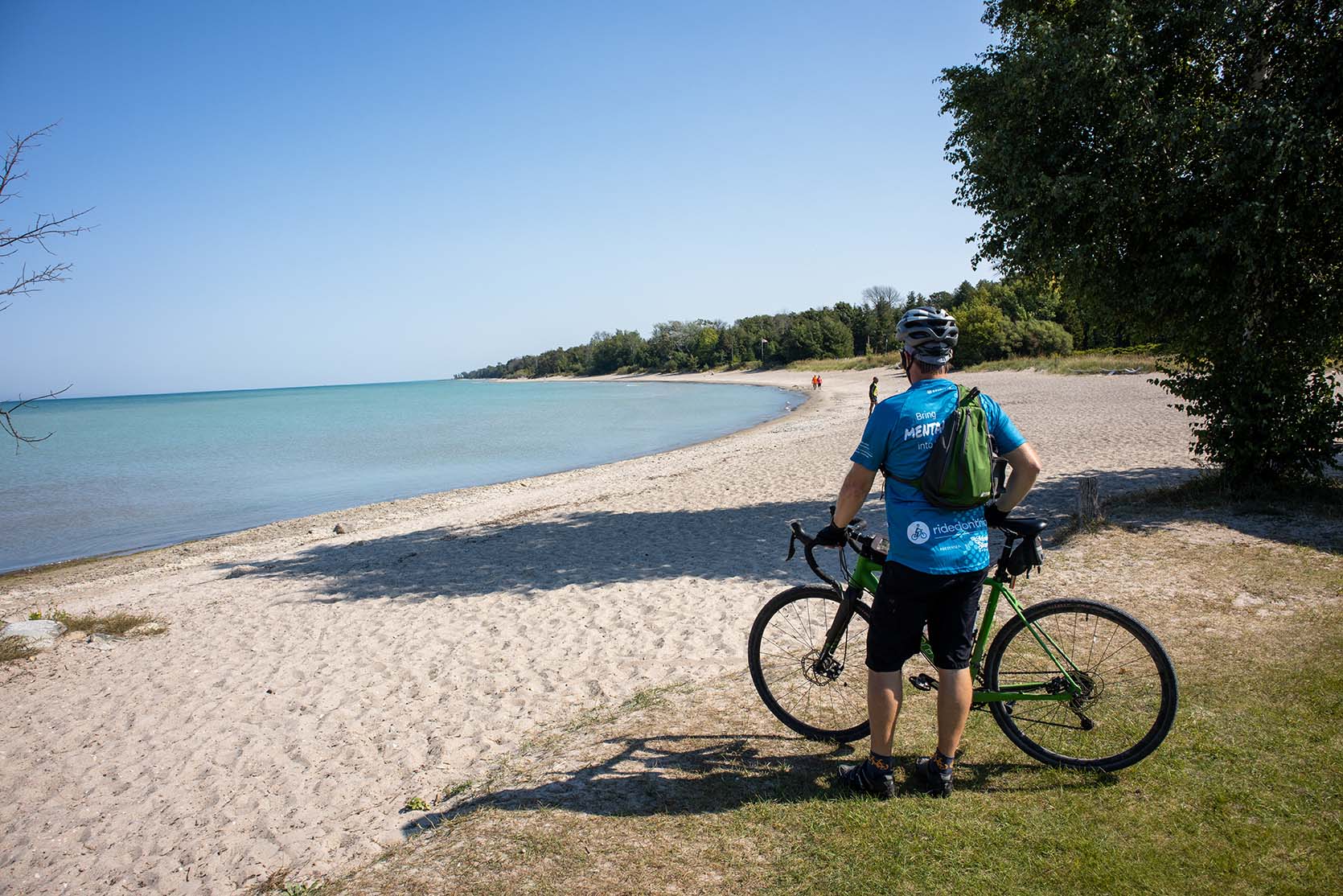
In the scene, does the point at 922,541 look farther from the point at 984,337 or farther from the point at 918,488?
the point at 984,337

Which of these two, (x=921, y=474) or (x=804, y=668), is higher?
(x=921, y=474)

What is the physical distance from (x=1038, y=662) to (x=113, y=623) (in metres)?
10.6

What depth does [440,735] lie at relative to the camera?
5.11 meters

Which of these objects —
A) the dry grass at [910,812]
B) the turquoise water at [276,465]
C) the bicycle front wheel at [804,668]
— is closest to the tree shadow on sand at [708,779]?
the dry grass at [910,812]

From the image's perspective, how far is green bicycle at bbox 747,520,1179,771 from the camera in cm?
343

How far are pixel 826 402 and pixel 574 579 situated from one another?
3997 centimetres

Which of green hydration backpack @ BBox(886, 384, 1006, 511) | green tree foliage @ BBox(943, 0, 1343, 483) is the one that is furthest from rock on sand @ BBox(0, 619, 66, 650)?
green tree foliage @ BBox(943, 0, 1343, 483)

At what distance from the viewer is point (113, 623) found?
9109 millimetres

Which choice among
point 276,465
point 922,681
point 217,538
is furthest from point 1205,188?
point 276,465

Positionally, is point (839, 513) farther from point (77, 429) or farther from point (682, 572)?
point (77, 429)

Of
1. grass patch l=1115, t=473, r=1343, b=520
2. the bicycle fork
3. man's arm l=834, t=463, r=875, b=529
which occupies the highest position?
man's arm l=834, t=463, r=875, b=529

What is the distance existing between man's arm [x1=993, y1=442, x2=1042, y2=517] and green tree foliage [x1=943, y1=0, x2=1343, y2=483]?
6575mm

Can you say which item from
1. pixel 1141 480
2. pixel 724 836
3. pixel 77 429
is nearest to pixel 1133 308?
pixel 1141 480

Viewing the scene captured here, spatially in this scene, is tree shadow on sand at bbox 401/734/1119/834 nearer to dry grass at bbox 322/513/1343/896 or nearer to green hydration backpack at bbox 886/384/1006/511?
dry grass at bbox 322/513/1343/896
